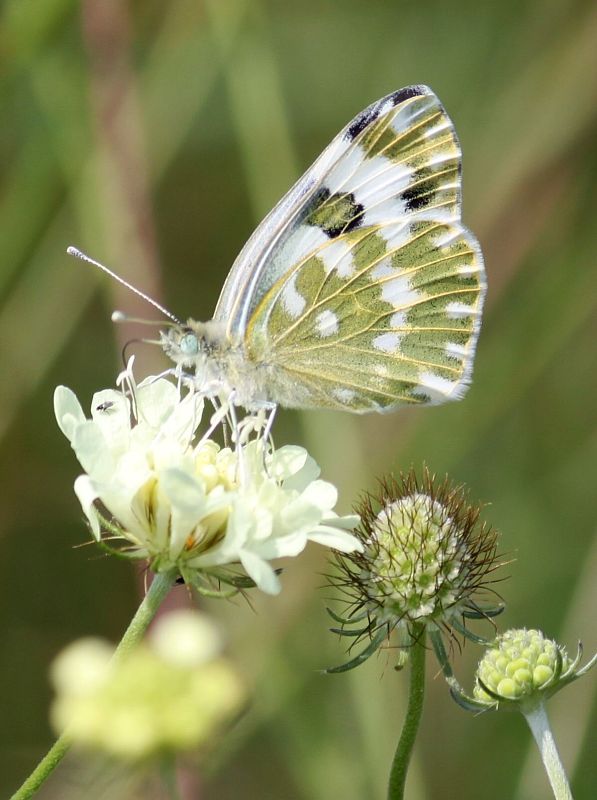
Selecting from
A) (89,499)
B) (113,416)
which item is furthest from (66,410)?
(89,499)

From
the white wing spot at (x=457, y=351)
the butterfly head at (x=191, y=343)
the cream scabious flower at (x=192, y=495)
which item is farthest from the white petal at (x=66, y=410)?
the white wing spot at (x=457, y=351)

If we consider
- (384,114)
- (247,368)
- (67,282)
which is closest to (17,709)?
(67,282)

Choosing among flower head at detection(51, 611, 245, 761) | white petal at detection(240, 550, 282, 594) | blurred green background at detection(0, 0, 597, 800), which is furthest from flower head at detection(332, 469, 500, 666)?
blurred green background at detection(0, 0, 597, 800)

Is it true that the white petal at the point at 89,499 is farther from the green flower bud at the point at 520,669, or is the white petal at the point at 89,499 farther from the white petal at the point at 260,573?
the green flower bud at the point at 520,669

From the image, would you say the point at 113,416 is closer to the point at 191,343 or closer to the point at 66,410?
the point at 66,410

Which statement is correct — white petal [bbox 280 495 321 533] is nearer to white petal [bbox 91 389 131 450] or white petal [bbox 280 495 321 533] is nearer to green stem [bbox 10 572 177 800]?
green stem [bbox 10 572 177 800]
